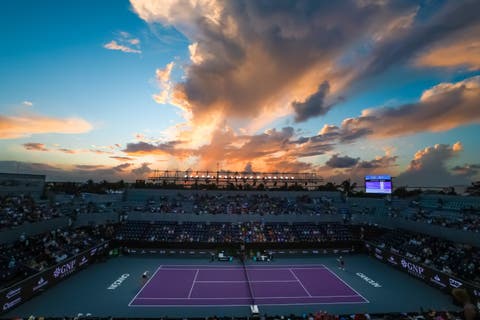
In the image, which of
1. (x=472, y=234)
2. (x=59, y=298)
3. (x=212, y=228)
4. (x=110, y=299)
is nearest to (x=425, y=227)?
(x=472, y=234)

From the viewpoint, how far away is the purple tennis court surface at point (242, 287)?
72.5 ft

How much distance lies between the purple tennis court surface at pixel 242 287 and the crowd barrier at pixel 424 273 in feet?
25.3

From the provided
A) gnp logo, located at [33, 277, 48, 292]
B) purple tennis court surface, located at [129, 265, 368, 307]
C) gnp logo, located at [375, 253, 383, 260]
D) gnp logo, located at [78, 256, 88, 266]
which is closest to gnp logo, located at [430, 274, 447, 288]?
purple tennis court surface, located at [129, 265, 368, 307]

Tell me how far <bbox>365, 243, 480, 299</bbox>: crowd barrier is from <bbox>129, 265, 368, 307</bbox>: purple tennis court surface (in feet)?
25.3

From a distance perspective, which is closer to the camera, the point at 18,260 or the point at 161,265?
the point at 18,260

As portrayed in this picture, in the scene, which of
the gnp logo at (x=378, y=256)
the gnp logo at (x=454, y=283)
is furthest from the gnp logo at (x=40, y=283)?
the gnp logo at (x=378, y=256)

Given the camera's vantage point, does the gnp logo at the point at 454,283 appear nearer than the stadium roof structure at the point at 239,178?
Yes

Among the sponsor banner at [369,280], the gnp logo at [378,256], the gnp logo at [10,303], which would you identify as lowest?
the sponsor banner at [369,280]

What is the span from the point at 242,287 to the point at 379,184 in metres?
31.9

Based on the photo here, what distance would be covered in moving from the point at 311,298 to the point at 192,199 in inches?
1249

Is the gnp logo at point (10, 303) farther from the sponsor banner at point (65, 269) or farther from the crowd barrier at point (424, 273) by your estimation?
the crowd barrier at point (424, 273)

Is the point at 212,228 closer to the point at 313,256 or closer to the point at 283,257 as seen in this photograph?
the point at 283,257

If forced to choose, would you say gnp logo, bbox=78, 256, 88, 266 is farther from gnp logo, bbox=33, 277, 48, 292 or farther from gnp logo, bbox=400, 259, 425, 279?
gnp logo, bbox=400, 259, 425, 279

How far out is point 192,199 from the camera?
165 ft
